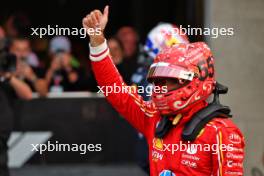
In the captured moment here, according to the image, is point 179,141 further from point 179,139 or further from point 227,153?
point 227,153

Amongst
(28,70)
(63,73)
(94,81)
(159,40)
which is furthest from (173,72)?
(63,73)

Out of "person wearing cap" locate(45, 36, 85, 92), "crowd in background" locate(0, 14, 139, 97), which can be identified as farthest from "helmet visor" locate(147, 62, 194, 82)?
"person wearing cap" locate(45, 36, 85, 92)

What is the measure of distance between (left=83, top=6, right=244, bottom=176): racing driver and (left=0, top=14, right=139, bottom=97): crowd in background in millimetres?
4608

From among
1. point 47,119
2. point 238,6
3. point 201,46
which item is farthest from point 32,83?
point 201,46

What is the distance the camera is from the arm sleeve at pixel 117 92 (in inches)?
167

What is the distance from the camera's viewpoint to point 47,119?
945cm

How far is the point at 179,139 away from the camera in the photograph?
13.3 ft

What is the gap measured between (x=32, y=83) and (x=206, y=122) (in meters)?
5.59

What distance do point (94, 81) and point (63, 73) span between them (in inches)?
17.6

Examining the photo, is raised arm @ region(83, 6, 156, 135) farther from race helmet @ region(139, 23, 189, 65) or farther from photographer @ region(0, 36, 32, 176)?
race helmet @ region(139, 23, 189, 65)

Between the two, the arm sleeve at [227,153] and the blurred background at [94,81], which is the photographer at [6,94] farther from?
the arm sleeve at [227,153]

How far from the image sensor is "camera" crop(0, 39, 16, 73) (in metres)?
6.53

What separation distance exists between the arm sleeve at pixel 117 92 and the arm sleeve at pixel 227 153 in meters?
0.52

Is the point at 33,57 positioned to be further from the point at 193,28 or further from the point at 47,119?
the point at 193,28
